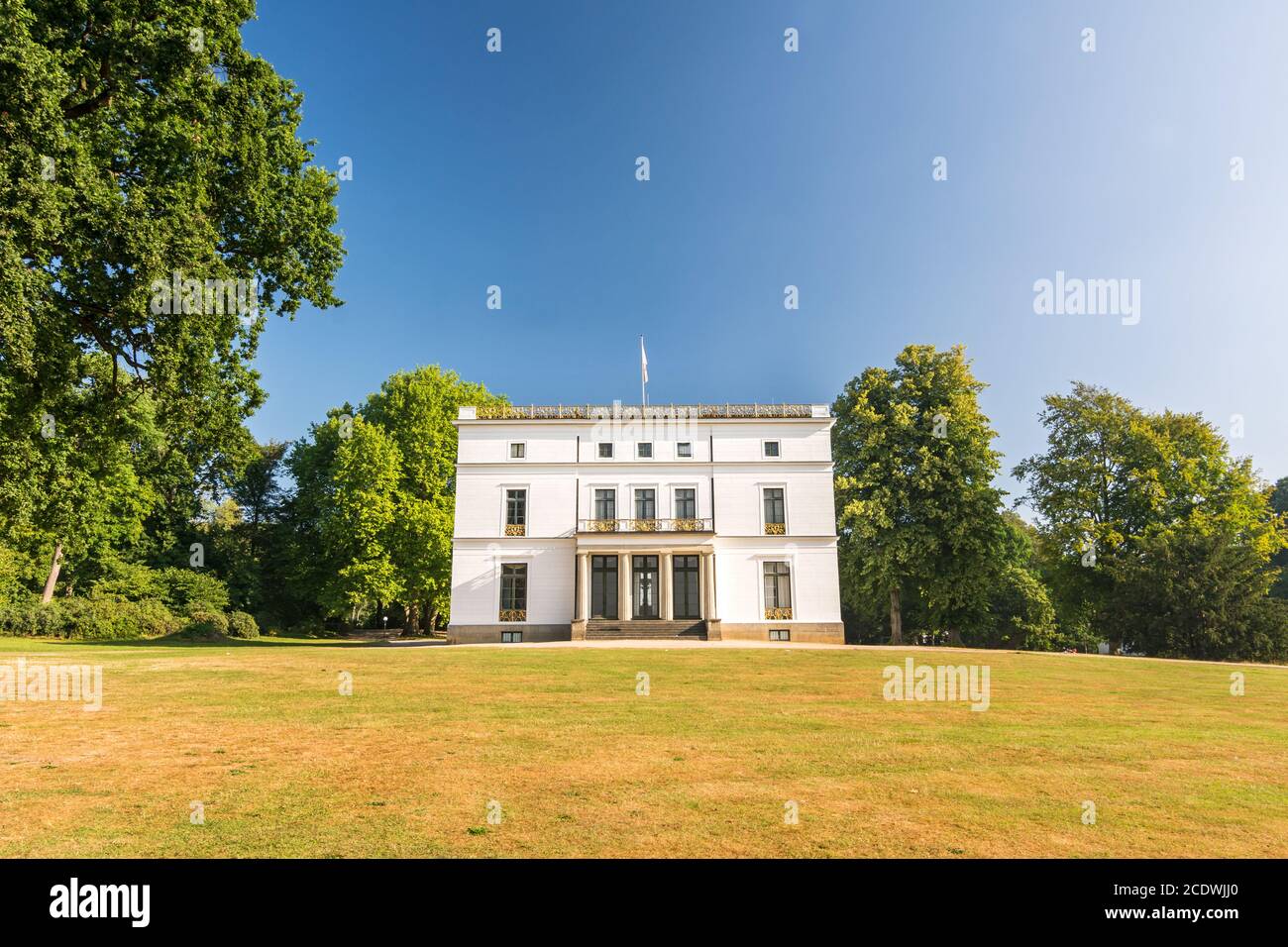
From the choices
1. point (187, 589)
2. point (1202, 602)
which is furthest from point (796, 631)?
point (187, 589)

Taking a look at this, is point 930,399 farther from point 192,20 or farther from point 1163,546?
point 192,20

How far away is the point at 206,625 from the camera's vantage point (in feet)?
107

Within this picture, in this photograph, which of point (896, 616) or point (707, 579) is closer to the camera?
point (707, 579)

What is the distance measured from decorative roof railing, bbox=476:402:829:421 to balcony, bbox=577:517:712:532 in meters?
5.51

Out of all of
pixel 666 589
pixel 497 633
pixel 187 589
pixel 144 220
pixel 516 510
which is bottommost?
pixel 497 633

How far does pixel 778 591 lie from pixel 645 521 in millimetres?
7310

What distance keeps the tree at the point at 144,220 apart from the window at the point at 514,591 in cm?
1945

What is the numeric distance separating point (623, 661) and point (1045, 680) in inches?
386

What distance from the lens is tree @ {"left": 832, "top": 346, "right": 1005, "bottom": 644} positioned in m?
32.4

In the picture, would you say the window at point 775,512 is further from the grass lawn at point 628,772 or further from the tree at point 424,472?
the grass lawn at point 628,772

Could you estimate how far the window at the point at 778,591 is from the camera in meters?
33.1

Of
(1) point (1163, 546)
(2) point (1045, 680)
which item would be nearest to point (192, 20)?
(2) point (1045, 680)

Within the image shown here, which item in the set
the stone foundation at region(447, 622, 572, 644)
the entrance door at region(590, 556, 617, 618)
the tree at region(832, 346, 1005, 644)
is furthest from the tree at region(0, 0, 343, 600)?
the tree at region(832, 346, 1005, 644)

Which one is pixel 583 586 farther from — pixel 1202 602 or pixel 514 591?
pixel 1202 602
